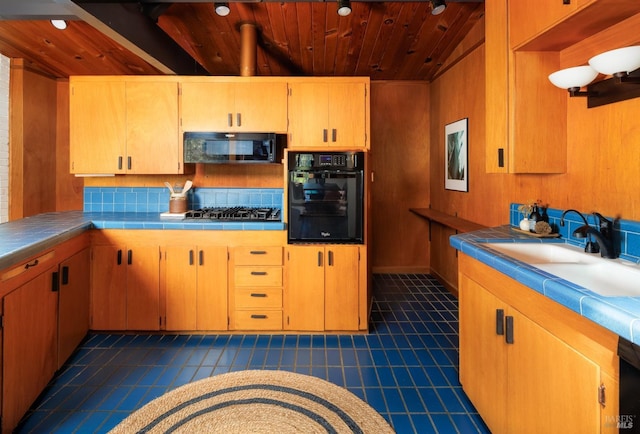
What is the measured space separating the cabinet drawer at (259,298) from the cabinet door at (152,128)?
4.42 ft

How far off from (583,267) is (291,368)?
1.85 metres

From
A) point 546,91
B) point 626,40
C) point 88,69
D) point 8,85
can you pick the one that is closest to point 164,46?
point 88,69

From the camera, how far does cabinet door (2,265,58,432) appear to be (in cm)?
184

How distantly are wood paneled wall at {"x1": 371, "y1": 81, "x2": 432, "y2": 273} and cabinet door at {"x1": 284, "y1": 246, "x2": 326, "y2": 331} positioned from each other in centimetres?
208

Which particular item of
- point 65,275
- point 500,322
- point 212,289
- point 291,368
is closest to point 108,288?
point 65,275

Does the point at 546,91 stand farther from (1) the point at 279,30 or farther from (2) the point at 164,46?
(2) the point at 164,46

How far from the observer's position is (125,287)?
3.07 metres

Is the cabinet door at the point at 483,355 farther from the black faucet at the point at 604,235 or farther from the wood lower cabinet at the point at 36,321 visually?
the wood lower cabinet at the point at 36,321

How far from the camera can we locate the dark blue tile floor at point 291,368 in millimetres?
2020

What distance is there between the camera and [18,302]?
1.93m

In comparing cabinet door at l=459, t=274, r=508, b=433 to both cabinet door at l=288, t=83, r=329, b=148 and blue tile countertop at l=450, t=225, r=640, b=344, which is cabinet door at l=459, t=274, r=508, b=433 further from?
cabinet door at l=288, t=83, r=329, b=148

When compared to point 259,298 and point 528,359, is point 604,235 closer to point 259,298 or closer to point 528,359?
point 528,359

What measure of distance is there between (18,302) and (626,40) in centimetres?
328

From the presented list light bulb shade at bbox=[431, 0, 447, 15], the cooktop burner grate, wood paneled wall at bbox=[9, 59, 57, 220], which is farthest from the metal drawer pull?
light bulb shade at bbox=[431, 0, 447, 15]
